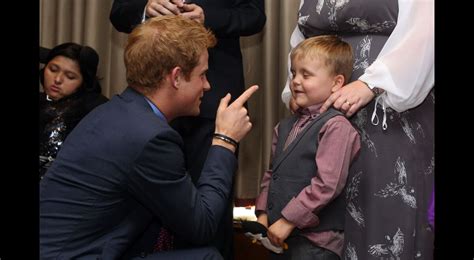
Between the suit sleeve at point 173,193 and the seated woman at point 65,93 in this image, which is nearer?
the suit sleeve at point 173,193

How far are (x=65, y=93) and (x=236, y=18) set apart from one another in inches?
36.8

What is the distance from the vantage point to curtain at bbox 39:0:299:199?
2.82m

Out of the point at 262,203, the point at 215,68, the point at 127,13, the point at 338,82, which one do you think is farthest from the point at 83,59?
the point at 338,82

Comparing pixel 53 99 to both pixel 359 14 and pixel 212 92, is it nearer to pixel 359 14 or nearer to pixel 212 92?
pixel 212 92

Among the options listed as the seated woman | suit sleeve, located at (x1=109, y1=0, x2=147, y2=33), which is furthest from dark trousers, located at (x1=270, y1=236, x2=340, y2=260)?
the seated woman

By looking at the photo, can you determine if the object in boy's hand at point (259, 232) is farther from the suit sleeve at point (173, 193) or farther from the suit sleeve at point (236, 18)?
the suit sleeve at point (236, 18)

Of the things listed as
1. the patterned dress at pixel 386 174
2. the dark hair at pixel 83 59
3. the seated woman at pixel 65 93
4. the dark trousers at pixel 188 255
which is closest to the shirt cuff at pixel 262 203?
the patterned dress at pixel 386 174

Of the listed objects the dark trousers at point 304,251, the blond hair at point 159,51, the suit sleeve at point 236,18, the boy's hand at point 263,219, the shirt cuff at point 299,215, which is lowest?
the dark trousers at point 304,251

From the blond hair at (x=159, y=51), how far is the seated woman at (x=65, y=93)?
950 mm

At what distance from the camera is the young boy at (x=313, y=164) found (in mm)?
1660

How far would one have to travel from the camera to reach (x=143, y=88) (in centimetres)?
154

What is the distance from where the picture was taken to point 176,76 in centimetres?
153

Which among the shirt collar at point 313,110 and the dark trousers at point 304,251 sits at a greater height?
the shirt collar at point 313,110

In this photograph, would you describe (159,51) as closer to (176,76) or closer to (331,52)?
(176,76)
